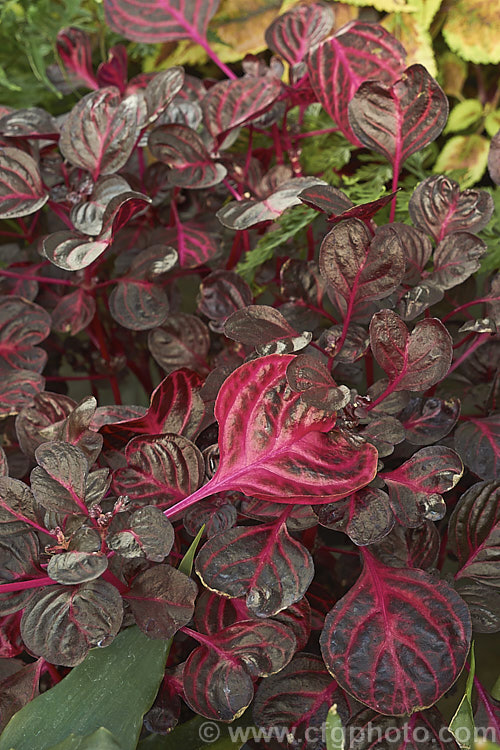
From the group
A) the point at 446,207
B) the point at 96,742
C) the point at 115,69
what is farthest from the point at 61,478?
the point at 115,69

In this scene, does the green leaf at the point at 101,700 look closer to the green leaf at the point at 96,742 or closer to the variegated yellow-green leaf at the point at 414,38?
the green leaf at the point at 96,742

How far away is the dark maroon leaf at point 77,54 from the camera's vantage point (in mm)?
767

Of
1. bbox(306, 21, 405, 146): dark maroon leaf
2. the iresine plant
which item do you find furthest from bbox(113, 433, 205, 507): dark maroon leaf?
bbox(306, 21, 405, 146): dark maroon leaf

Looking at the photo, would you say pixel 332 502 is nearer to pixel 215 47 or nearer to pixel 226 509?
pixel 226 509

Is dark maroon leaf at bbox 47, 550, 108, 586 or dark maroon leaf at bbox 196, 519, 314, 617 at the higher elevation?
dark maroon leaf at bbox 47, 550, 108, 586

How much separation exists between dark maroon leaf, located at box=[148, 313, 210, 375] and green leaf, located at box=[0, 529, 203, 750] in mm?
208

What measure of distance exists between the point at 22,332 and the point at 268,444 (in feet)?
1.00

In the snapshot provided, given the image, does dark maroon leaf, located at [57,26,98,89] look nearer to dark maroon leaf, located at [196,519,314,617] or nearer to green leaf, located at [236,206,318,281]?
green leaf, located at [236,206,318,281]

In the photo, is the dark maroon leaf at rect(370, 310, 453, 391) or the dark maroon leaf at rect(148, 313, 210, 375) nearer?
the dark maroon leaf at rect(370, 310, 453, 391)

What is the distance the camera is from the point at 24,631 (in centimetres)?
41

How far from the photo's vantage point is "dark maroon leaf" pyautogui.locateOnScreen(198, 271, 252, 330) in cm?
59

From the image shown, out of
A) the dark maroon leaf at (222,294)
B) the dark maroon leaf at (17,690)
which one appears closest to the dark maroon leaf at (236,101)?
the dark maroon leaf at (222,294)

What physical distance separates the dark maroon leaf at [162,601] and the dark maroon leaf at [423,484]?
0.14 metres

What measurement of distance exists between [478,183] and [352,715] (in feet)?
2.25
